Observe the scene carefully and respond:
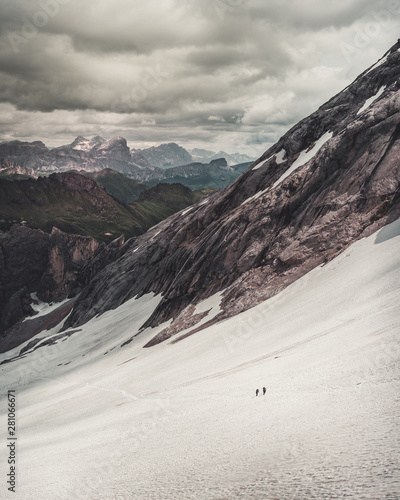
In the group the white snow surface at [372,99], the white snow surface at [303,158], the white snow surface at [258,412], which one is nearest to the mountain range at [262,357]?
the white snow surface at [258,412]

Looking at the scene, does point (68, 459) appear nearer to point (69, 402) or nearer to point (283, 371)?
point (283, 371)

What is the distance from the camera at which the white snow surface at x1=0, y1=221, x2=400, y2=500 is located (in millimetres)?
12797

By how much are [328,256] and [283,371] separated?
27.9m

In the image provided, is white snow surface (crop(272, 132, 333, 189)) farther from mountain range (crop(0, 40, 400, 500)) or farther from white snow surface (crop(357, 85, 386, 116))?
white snow surface (crop(357, 85, 386, 116))

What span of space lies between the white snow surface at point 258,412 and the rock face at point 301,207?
5084mm

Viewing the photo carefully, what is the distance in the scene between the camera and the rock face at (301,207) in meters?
51.2

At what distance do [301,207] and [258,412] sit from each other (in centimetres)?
4580

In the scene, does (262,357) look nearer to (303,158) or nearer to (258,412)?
(258,412)

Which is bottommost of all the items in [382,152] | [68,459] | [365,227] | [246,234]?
[68,459]

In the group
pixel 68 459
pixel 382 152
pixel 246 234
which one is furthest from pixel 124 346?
pixel 382 152

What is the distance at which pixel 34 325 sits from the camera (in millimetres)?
182375

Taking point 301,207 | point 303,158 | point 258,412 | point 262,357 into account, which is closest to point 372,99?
point 303,158

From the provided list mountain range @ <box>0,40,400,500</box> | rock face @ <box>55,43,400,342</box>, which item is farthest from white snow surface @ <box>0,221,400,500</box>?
rock face @ <box>55,43,400,342</box>

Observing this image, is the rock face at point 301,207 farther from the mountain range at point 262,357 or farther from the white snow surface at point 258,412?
the white snow surface at point 258,412
